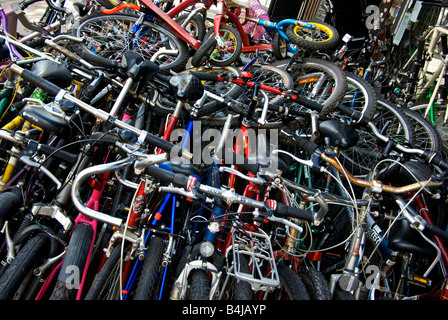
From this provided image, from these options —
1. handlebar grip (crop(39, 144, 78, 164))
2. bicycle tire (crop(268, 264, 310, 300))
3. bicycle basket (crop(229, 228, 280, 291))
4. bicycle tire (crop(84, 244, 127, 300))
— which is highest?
handlebar grip (crop(39, 144, 78, 164))

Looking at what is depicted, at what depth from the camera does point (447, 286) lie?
8.16ft

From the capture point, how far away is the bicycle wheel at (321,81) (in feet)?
13.0

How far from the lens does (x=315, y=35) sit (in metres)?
5.66

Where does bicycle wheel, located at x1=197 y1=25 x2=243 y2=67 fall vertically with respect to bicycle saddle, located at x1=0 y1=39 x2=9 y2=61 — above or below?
above

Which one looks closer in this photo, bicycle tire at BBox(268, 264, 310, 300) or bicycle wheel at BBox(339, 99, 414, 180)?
bicycle tire at BBox(268, 264, 310, 300)

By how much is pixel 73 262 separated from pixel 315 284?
6.43 feet

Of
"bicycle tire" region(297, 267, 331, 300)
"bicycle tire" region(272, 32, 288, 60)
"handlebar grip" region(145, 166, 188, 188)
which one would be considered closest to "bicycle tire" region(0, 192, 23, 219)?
"handlebar grip" region(145, 166, 188, 188)

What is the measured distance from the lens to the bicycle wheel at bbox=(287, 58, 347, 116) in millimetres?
3973

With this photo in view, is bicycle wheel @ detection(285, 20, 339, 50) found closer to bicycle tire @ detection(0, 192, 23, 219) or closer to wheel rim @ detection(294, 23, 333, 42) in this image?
wheel rim @ detection(294, 23, 333, 42)

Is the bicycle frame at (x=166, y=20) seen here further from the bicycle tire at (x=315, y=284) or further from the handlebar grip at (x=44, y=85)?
the bicycle tire at (x=315, y=284)

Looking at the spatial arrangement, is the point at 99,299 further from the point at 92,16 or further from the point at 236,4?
the point at 236,4

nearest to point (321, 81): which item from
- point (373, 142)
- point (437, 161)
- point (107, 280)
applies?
point (373, 142)

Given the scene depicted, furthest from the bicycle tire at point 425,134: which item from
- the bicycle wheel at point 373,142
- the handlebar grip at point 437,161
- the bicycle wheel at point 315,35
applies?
the bicycle wheel at point 315,35

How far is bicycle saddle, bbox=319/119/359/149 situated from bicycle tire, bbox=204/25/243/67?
2.79m
